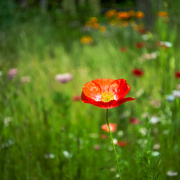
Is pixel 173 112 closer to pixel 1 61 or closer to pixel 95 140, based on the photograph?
pixel 95 140

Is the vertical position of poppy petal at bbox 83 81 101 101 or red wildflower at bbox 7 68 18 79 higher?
poppy petal at bbox 83 81 101 101

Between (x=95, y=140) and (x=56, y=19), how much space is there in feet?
26.4

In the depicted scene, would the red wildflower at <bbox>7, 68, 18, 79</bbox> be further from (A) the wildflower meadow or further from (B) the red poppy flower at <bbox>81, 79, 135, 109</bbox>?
(B) the red poppy flower at <bbox>81, 79, 135, 109</bbox>

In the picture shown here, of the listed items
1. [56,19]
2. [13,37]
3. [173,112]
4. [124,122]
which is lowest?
[56,19]

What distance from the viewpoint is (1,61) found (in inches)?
119

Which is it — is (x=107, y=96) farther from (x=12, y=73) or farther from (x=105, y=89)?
(x=12, y=73)

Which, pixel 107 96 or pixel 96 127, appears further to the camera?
pixel 96 127

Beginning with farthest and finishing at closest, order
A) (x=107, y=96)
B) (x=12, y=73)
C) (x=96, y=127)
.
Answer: (x=96, y=127), (x=12, y=73), (x=107, y=96)

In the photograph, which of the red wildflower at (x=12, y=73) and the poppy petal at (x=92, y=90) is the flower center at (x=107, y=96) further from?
the red wildflower at (x=12, y=73)

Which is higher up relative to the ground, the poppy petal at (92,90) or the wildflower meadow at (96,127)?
the poppy petal at (92,90)

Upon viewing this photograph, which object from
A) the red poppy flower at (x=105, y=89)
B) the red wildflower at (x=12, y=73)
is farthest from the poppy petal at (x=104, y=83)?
the red wildflower at (x=12, y=73)

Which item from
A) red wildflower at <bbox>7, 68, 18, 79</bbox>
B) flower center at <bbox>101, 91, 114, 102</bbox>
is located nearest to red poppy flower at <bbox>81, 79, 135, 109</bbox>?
flower center at <bbox>101, 91, 114, 102</bbox>

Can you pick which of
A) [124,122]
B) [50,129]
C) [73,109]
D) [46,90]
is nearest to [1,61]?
[46,90]

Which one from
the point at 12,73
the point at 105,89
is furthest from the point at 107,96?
the point at 12,73
